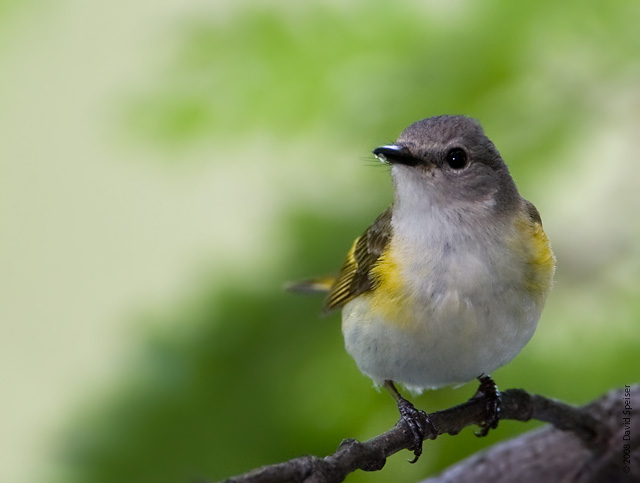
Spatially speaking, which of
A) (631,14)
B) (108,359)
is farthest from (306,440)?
(631,14)

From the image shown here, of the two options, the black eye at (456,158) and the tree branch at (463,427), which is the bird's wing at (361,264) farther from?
the tree branch at (463,427)

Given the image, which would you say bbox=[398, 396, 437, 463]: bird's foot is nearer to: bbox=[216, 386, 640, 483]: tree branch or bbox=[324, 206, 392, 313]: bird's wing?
bbox=[216, 386, 640, 483]: tree branch

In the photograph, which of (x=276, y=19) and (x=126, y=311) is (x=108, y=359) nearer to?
(x=126, y=311)

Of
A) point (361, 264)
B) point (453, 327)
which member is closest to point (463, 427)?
point (453, 327)

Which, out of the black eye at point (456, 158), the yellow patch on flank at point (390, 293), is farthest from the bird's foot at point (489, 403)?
the black eye at point (456, 158)

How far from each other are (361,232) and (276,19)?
65 cm

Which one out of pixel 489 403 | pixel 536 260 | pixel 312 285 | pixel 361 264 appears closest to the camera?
pixel 536 260

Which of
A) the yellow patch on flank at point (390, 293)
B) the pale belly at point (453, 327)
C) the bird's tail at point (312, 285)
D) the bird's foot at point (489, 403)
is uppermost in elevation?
the bird's tail at point (312, 285)

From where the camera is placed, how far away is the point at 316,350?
249 cm

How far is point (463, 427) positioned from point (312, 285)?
0.73 meters

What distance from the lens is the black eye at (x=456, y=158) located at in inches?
86.3

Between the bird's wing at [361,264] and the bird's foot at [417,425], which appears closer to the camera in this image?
the bird's foot at [417,425]

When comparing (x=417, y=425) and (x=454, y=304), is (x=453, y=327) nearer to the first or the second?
(x=454, y=304)

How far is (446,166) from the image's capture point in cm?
219
